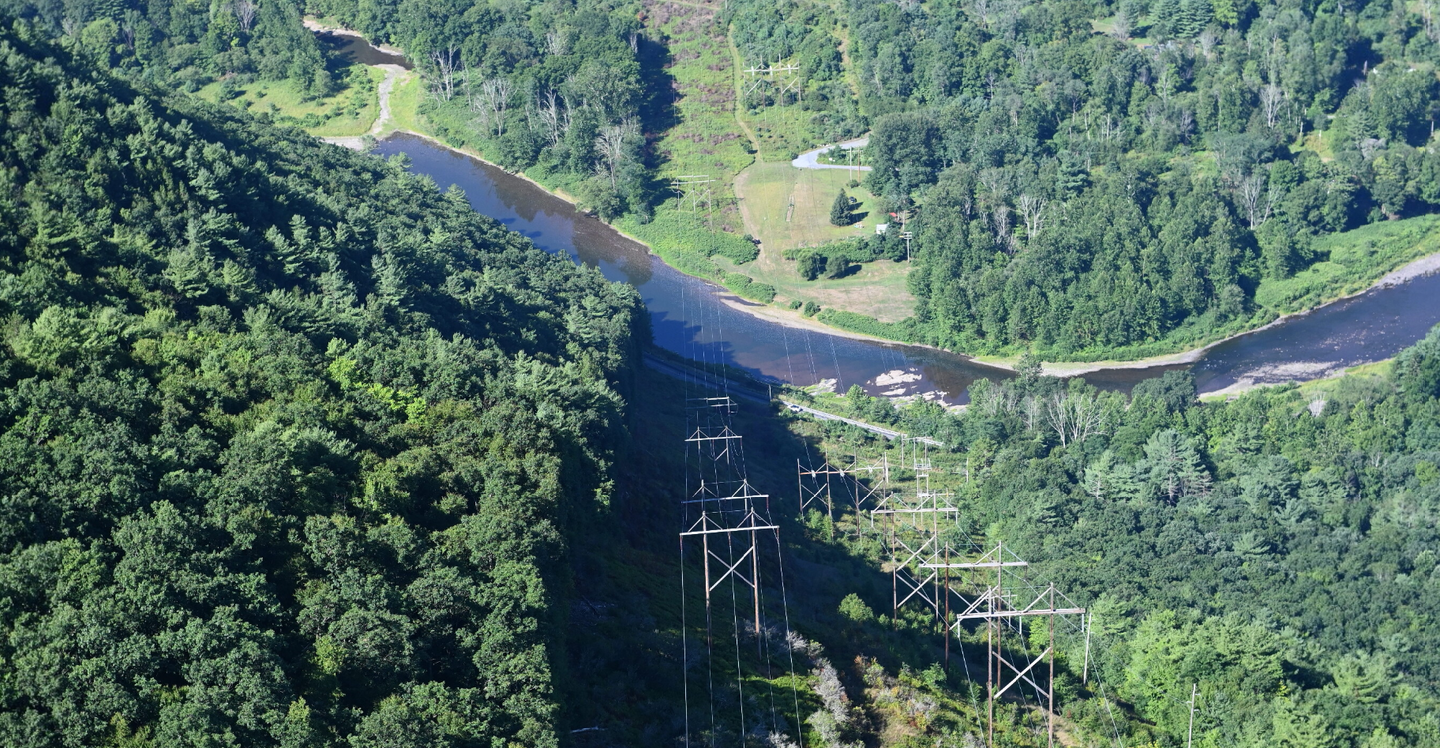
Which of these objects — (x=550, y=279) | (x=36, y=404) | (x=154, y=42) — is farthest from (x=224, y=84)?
(x=36, y=404)

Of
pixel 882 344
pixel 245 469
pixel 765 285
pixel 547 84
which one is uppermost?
pixel 245 469

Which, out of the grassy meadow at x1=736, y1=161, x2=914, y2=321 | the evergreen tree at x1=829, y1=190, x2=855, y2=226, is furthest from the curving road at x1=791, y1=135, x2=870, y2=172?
the evergreen tree at x1=829, y1=190, x2=855, y2=226

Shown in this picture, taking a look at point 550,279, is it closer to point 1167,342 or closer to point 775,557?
point 775,557

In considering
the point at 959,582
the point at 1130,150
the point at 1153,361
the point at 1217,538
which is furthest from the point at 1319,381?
the point at 959,582

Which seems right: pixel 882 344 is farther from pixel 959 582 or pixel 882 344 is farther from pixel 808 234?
pixel 959 582

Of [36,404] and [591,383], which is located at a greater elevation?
[36,404]

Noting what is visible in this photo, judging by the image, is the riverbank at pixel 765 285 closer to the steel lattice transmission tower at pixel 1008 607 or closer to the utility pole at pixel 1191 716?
the steel lattice transmission tower at pixel 1008 607

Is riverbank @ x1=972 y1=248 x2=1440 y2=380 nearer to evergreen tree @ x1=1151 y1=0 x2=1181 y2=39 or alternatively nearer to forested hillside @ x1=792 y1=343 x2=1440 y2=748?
forested hillside @ x1=792 y1=343 x2=1440 y2=748

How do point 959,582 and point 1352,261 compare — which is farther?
point 1352,261
